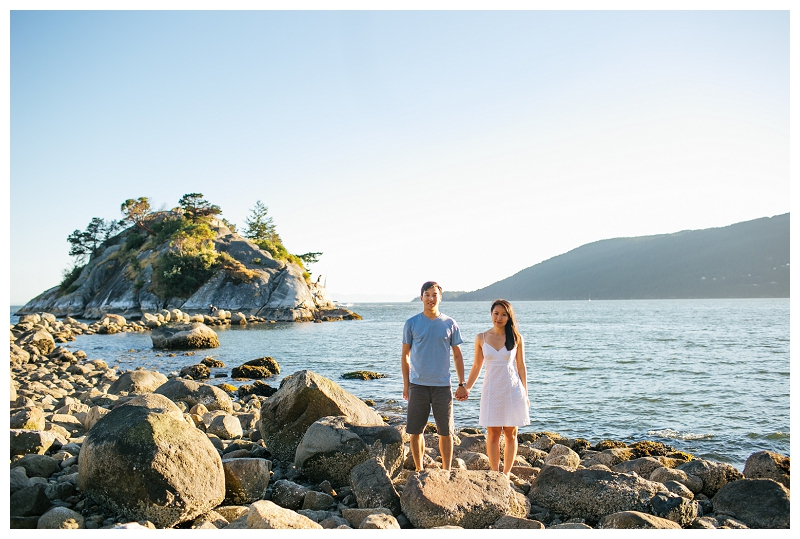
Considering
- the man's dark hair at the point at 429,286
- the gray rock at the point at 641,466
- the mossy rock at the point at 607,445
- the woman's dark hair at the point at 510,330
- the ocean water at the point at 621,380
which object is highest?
the man's dark hair at the point at 429,286

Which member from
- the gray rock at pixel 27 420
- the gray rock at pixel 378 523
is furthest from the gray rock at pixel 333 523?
the gray rock at pixel 27 420

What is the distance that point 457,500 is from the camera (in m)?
5.45

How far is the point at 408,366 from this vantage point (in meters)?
6.60

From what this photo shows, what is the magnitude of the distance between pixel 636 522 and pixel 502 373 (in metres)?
2.02

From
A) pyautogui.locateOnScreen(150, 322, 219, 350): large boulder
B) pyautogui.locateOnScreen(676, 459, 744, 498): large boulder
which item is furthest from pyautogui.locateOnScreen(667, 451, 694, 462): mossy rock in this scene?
pyautogui.locateOnScreen(150, 322, 219, 350): large boulder

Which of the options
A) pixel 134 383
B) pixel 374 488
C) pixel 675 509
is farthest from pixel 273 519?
pixel 134 383

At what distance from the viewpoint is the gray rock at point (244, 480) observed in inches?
235

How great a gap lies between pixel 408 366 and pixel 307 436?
172 cm

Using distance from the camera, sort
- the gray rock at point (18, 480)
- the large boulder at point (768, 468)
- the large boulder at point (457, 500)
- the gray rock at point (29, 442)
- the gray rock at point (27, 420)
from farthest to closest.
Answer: the gray rock at point (27, 420) < the large boulder at point (768, 468) < the gray rock at point (29, 442) < the gray rock at point (18, 480) < the large boulder at point (457, 500)

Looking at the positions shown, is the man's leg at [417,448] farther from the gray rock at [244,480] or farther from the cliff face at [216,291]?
the cliff face at [216,291]

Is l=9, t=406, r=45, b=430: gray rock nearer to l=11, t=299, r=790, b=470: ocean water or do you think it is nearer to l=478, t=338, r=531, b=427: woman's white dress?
l=478, t=338, r=531, b=427: woman's white dress

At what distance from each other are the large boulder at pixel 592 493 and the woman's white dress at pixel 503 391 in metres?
0.77

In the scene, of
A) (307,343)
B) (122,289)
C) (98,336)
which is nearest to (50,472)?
(307,343)

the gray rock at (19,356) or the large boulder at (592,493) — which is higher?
the gray rock at (19,356)
